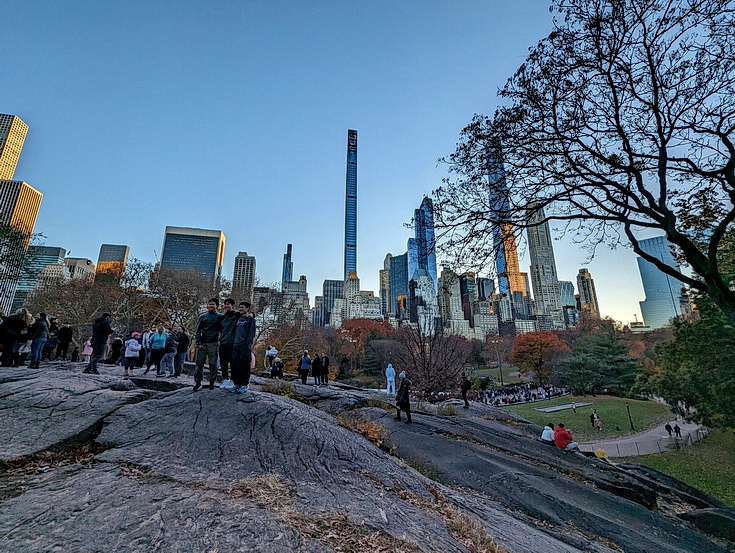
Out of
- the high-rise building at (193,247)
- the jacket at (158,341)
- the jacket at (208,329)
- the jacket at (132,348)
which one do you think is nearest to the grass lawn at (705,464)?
the jacket at (208,329)

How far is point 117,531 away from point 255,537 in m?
1.24

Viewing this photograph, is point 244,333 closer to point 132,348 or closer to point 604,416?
point 132,348

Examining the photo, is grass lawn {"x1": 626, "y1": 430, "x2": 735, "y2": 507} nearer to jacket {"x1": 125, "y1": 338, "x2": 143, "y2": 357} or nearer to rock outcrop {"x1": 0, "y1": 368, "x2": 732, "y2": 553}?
rock outcrop {"x1": 0, "y1": 368, "x2": 732, "y2": 553}

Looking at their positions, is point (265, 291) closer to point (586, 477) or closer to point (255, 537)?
point (586, 477)

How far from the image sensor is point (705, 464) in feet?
70.1

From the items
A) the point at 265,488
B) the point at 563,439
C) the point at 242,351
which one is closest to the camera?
the point at 265,488

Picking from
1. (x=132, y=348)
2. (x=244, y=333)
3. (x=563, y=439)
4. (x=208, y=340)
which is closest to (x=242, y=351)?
(x=244, y=333)

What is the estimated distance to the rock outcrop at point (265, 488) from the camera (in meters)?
3.35

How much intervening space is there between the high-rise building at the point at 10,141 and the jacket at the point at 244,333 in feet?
414

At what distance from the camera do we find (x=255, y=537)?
3303mm

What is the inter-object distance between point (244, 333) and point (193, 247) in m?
146

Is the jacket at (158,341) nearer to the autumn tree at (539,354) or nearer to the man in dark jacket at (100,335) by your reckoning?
the man in dark jacket at (100,335)

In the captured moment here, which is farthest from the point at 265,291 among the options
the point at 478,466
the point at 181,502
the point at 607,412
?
the point at 607,412

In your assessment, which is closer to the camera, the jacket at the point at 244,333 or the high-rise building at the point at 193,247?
the jacket at the point at 244,333
